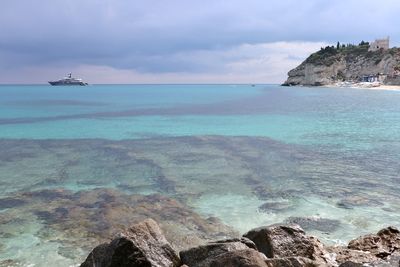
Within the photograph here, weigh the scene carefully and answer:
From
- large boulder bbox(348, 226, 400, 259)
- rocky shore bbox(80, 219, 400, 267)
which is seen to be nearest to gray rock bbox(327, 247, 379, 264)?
rocky shore bbox(80, 219, 400, 267)

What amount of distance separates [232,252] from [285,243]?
252cm

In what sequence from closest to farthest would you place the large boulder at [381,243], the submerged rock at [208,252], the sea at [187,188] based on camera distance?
the submerged rock at [208,252]
the large boulder at [381,243]
the sea at [187,188]

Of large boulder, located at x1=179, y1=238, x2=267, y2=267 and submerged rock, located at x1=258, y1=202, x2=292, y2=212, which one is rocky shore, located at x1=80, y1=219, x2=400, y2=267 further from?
submerged rock, located at x1=258, y1=202, x2=292, y2=212

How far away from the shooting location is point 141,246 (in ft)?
27.3

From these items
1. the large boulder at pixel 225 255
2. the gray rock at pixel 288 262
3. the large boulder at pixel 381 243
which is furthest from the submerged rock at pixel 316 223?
the gray rock at pixel 288 262

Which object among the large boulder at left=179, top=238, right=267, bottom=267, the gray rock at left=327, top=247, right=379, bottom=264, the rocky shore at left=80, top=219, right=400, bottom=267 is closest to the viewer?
the large boulder at left=179, top=238, right=267, bottom=267

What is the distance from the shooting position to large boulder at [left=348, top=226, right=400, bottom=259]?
35.9 feet

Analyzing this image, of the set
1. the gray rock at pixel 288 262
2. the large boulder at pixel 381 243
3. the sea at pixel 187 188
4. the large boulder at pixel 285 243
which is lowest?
the sea at pixel 187 188

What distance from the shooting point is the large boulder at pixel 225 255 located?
750 centimetres

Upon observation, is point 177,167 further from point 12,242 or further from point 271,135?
point 271,135

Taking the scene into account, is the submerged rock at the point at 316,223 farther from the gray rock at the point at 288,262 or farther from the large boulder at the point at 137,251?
the large boulder at the point at 137,251

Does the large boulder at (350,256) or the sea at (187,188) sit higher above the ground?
the large boulder at (350,256)

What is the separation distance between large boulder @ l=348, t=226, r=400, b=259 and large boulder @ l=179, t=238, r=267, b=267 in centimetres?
383

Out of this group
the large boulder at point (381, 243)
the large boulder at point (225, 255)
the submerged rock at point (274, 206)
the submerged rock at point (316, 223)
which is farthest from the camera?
the submerged rock at point (274, 206)
